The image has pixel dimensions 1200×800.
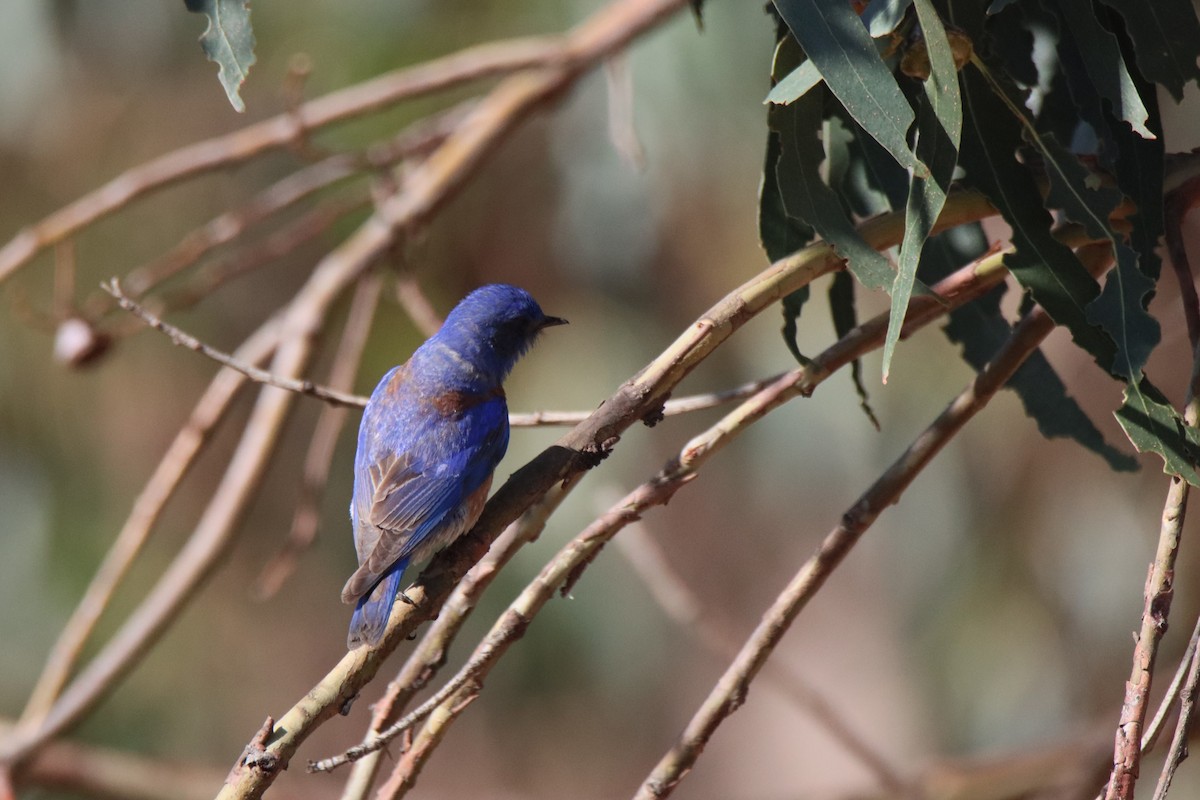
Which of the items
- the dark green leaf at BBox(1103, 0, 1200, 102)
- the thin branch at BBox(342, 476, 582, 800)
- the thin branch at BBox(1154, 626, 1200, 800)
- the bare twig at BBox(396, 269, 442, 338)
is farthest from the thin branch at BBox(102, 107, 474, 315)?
the thin branch at BBox(1154, 626, 1200, 800)

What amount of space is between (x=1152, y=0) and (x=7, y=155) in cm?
961

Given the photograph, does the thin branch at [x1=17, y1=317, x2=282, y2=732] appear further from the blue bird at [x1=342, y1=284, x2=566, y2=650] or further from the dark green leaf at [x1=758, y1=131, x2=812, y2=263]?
the dark green leaf at [x1=758, y1=131, x2=812, y2=263]

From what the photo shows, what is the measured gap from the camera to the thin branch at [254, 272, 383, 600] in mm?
4328

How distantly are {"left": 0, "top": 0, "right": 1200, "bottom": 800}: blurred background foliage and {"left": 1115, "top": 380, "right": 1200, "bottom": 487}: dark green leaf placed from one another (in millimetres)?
2326

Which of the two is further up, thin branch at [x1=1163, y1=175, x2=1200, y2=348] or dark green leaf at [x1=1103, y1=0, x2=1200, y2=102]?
dark green leaf at [x1=1103, y1=0, x2=1200, y2=102]

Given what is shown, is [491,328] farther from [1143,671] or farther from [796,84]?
[1143,671]

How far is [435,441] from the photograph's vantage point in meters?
3.65

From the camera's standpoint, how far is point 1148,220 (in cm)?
255

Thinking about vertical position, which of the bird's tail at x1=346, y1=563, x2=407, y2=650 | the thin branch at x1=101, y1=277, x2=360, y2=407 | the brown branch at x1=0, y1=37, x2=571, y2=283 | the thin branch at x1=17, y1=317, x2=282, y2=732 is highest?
the brown branch at x1=0, y1=37, x2=571, y2=283

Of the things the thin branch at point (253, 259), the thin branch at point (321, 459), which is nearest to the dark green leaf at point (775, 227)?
the thin branch at point (321, 459)

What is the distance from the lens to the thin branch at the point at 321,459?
14.2 feet

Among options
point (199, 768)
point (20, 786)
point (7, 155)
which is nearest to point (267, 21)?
point (7, 155)

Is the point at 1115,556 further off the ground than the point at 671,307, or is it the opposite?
the point at 671,307

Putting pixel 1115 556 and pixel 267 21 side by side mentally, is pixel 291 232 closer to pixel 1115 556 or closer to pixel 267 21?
pixel 1115 556
